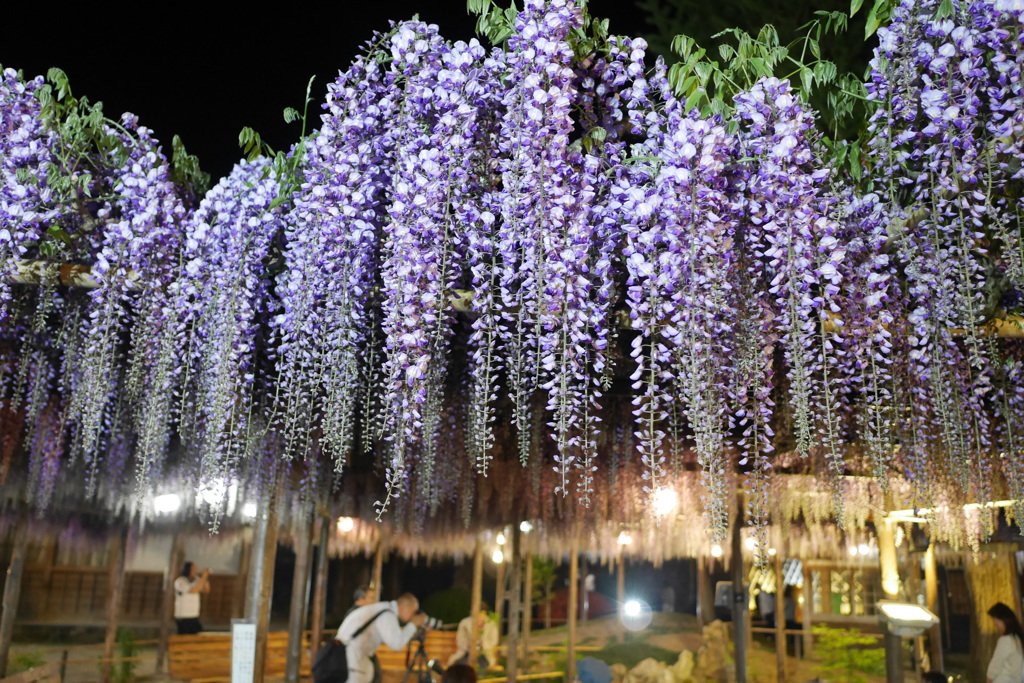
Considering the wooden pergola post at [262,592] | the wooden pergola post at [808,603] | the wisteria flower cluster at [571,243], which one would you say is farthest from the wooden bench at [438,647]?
the wisteria flower cluster at [571,243]

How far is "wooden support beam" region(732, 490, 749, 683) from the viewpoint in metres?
8.91

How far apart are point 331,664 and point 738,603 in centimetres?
542

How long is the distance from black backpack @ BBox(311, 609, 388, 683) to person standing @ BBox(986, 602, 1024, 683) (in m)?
4.73

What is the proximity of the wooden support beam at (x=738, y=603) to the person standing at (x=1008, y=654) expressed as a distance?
9.93 ft

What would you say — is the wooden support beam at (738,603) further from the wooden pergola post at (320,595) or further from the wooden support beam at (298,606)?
the wooden pergola post at (320,595)

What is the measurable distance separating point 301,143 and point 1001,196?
8.56 feet

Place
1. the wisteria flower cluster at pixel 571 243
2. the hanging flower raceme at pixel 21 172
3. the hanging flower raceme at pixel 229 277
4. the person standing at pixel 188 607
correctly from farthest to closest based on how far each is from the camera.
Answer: the person standing at pixel 188 607 < the hanging flower raceme at pixel 229 277 < the hanging flower raceme at pixel 21 172 < the wisteria flower cluster at pixel 571 243

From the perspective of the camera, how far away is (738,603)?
9328 mm

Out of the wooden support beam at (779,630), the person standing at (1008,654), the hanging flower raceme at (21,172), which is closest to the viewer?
the hanging flower raceme at (21,172)

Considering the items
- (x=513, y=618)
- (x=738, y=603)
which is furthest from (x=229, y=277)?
(x=738, y=603)

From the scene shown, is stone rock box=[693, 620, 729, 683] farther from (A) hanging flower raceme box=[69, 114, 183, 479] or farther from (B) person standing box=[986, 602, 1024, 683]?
(A) hanging flower raceme box=[69, 114, 183, 479]

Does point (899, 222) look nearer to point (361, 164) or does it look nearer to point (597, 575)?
point (361, 164)

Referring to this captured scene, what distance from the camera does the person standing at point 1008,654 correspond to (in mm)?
5836

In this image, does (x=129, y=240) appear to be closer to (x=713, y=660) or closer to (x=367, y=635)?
(x=367, y=635)
